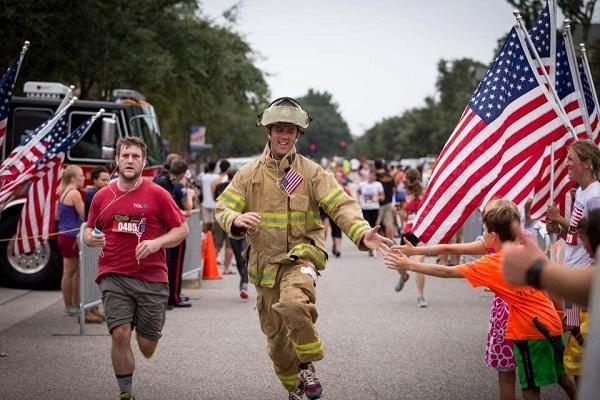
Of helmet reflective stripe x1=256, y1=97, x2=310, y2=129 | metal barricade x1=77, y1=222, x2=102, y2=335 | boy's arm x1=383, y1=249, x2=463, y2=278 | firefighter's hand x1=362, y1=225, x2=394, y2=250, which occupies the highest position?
helmet reflective stripe x1=256, y1=97, x2=310, y2=129

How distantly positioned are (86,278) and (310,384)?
503cm

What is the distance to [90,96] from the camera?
102 ft

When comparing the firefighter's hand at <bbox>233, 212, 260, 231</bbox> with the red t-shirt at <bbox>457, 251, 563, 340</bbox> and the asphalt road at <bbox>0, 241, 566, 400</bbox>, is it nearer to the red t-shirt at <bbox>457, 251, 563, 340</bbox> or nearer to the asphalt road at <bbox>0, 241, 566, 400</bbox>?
the red t-shirt at <bbox>457, 251, 563, 340</bbox>

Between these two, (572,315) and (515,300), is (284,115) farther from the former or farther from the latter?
(572,315)

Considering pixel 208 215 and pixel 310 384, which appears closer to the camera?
pixel 310 384

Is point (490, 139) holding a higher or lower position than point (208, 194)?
higher

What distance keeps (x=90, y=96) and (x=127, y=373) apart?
2493 centimetres

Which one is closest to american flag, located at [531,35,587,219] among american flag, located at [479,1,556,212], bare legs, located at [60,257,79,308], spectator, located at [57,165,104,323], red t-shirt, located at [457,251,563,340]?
american flag, located at [479,1,556,212]

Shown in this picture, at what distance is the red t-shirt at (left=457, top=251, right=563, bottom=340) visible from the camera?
20.9ft

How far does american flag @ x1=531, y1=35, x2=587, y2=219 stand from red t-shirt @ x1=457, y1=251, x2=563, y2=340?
218 cm

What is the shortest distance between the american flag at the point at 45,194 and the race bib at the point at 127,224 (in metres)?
3.89

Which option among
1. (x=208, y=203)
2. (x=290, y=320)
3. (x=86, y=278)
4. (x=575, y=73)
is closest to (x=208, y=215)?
(x=208, y=203)

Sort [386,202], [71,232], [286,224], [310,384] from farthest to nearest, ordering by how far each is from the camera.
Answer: [386,202] < [71,232] < [286,224] < [310,384]

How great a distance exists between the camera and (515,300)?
6.47m
